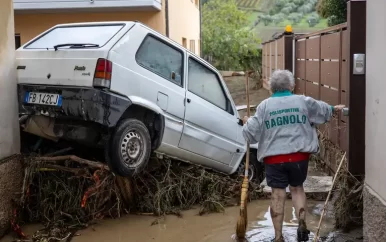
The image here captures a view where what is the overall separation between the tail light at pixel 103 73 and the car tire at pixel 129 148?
1.53 ft

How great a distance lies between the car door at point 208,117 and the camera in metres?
6.70

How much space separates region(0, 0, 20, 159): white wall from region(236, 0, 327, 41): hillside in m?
47.0

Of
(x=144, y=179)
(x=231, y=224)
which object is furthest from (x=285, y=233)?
(x=144, y=179)

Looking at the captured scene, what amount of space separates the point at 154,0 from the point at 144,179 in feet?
21.7

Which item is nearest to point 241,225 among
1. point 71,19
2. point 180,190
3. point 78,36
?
point 180,190

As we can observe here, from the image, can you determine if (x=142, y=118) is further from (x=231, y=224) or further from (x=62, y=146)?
(x=231, y=224)

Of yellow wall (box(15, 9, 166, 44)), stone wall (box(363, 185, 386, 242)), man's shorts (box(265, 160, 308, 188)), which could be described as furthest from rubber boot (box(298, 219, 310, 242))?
yellow wall (box(15, 9, 166, 44))

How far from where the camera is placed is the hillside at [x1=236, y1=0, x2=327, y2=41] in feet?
184

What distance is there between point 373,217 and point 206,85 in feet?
10.8

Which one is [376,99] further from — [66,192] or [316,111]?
[66,192]

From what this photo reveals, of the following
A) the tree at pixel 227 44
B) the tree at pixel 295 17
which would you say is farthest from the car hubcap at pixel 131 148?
the tree at pixel 295 17

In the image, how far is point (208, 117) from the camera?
274 inches

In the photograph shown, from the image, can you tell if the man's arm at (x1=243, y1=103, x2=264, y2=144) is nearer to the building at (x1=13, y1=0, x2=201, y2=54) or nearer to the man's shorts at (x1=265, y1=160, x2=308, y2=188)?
the man's shorts at (x1=265, y1=160, x2=308, y2=188)

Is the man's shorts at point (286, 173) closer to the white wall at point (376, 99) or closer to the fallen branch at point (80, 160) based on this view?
the white wall at point (376, 99)
